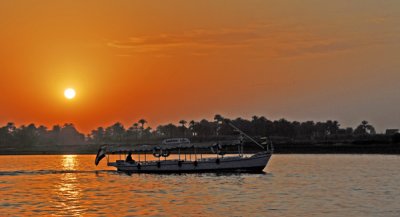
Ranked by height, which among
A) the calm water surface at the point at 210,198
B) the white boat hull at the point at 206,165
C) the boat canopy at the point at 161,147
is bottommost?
the calm water surface at the point at 210,198

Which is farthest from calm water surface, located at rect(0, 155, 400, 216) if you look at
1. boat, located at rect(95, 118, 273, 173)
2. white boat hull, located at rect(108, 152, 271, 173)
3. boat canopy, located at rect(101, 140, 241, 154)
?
boat canopy, located at rect(101, 140, 241, 154)

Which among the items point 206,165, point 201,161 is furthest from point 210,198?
point 201,161

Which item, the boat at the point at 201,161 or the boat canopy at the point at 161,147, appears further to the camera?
the boat canopy at the point at 161,147

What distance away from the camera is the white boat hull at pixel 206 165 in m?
111

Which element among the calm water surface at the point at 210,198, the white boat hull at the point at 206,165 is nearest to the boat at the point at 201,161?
the white boat hull at the point at 206,165

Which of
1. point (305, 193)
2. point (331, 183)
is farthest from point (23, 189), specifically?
point (331, 183)

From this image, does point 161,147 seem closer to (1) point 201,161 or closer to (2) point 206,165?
(1) point 201,161

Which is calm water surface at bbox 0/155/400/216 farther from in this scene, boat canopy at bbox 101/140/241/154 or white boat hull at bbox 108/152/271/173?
boat canopy at bbox 101/140/241/154

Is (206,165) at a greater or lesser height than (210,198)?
greater

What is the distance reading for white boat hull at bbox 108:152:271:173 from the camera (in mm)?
110688

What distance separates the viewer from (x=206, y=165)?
11356 centimetres

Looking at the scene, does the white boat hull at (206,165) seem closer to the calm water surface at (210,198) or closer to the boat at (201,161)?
the boat at (201,161)

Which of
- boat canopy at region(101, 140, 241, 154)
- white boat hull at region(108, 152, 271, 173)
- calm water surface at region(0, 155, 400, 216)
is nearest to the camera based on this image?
calm water surface at region(0, 155, 400, 216)

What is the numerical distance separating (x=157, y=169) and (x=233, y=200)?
54.3 m
